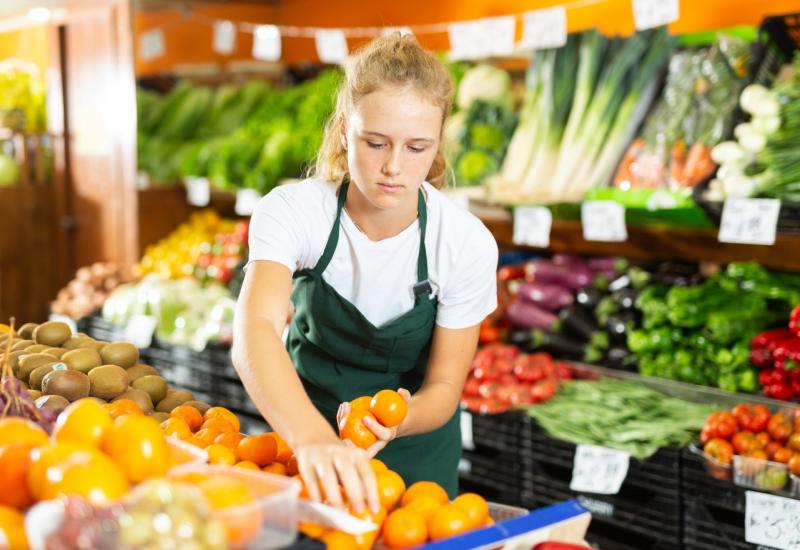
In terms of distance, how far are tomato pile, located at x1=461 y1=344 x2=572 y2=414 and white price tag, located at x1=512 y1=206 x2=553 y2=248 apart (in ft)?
1.47

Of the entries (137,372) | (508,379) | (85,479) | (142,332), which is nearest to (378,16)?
(142,332)

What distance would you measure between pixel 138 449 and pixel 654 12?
9.52ft

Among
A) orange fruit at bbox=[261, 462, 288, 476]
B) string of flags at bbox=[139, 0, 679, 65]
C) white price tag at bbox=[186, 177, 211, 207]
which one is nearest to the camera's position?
orange fruit at bbox=[261, 462, 288, 476]

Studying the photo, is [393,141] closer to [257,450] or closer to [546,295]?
[257,450]

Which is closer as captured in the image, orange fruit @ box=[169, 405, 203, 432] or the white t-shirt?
orange fruit @ box=[169, 405, 203, 432]

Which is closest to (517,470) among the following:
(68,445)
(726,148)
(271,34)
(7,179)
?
(726,148)

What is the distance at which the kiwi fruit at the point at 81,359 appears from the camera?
234cm

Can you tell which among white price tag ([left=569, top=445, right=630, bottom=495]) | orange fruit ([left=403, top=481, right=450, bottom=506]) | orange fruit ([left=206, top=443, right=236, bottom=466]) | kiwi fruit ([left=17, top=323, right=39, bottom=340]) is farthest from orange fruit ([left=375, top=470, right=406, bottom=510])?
white price tag ([left=569, top=445, right=630, bottom=495])

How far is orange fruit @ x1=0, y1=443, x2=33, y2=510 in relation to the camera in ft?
4.44

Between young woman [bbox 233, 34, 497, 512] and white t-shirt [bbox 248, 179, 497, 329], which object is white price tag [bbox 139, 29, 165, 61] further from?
white t-shirt [bbox 248, 179, 497, 329]

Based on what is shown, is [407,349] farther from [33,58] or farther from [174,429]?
[33,58]

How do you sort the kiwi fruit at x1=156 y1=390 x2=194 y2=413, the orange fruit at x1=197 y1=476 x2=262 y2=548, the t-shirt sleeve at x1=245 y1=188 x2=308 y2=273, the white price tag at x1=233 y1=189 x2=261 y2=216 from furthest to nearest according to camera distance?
1. the white price tag at x1=233 y1=189 x2=261 y2=216
2. the kiwi fruit at x1=156 y1=390 x2=194 y2=413
3. the t-shirt sleeve at x1=245 y1=188 x2=308 y2=273
4. the orange fruit at x1=197 y1=476 x2=262 y2=548

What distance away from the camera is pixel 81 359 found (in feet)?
7.71

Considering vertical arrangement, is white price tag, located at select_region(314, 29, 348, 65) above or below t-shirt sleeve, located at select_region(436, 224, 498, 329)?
above
